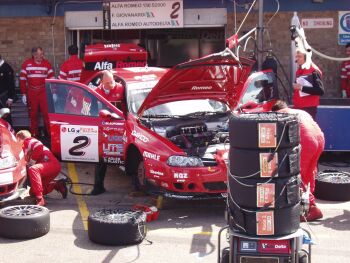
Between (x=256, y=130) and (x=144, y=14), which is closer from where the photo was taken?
(x=256, y=130)

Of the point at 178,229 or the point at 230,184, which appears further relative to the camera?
the point at 178,229

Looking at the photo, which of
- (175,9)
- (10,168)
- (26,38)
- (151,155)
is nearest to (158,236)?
(151,155)

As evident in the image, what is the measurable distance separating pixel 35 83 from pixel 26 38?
7.76 ft

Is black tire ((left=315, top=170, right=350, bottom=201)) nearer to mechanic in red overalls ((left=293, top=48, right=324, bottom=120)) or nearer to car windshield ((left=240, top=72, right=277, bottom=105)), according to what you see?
mechanic in red overalls ((left=293, top=48, right=324, bottom=120))

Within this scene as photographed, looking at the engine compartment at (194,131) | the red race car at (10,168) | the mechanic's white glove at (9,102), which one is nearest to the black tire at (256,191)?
the engine compartment at (194,131)

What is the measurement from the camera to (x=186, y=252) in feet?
21.0

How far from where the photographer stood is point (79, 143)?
29.9 feet

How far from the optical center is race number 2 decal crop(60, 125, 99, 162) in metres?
9.02

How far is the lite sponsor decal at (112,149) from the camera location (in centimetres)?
880

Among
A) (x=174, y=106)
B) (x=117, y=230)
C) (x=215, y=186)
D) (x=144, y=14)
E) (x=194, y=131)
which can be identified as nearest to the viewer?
(x=117, y=230)

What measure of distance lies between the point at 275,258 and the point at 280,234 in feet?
0.62

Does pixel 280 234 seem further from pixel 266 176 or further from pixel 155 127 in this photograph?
pixel 155 127

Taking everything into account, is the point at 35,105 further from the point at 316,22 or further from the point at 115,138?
the point at 316,22

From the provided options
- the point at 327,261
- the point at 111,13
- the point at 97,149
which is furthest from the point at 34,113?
the point at 327,261
